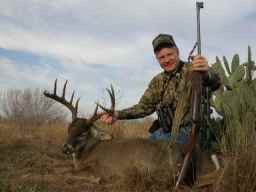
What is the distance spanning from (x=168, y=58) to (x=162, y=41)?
0.80ft

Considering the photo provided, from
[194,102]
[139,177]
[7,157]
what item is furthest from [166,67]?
[7,157]

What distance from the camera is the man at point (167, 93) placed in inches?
215

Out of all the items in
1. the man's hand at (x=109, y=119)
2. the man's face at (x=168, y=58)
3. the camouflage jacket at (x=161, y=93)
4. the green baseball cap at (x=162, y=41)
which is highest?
the green baseball cap at (x=162, y=41)

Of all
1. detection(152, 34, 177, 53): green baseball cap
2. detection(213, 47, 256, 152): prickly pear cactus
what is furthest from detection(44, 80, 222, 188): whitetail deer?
detection(152, 34, 177, 53): green baseball cap

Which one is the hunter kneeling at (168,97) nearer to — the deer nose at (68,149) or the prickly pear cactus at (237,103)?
the prickly pear cactus at (237,103)

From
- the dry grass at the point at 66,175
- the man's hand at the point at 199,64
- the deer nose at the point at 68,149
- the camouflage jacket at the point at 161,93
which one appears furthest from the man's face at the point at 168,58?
the deer nose at the point at 68,149

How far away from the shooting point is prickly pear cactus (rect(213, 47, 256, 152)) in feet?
14.7

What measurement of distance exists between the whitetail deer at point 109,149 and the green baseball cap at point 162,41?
1.22 m

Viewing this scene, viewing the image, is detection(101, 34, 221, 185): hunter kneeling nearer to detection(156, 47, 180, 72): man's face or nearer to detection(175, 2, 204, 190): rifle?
detection(156, 47, 180, 72): man's face

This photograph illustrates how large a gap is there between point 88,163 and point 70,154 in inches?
39.7

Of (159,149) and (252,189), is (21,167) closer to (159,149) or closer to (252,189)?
(159,149)

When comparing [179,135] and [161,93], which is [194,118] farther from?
[161,93]

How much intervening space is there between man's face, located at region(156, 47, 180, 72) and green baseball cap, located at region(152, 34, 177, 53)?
2.5 inches

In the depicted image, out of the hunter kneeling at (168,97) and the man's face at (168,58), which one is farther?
the man's face at (168,58)
